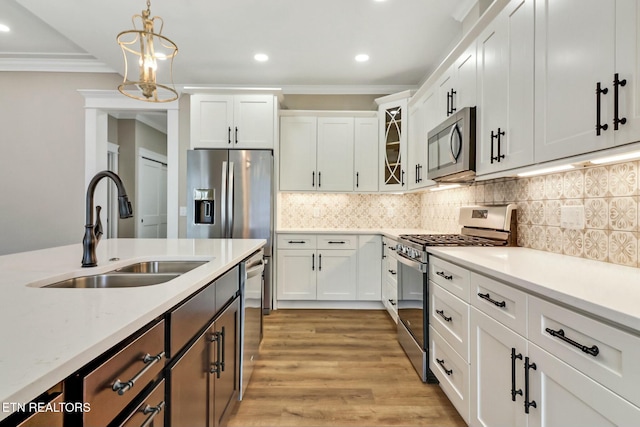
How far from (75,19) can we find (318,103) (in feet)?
8.27

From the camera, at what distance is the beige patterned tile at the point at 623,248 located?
131 cm

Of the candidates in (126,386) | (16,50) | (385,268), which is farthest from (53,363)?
(16,50)

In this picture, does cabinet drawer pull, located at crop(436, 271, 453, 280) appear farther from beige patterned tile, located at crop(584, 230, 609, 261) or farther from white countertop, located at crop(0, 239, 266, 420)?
white countertop, located at crop(0, 239, 266, 420)

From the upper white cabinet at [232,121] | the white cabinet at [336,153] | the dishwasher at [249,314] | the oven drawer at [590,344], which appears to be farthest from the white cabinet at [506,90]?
the upper white cabinet at [232,121]

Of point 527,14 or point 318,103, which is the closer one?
point 527,14

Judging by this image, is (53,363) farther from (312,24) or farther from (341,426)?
(312,24)

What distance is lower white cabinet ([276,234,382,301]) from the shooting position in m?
3.63

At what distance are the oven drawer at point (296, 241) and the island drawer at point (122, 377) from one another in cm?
278

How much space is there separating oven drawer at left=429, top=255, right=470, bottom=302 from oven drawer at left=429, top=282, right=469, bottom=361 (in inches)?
A: 1.4

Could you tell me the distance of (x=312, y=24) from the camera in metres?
2.65

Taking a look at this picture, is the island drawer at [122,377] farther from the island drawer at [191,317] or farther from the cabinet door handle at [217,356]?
the cabinet door handle at [217,356]

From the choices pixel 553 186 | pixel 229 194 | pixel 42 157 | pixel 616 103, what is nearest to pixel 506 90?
pixel 553 186

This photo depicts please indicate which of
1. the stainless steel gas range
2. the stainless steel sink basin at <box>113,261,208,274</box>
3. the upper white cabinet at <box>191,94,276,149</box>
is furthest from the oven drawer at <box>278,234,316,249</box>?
the stainless steel sink basin at <box>113,261,208,274</box>

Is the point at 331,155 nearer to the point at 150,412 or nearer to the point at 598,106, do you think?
the point at 598,106
